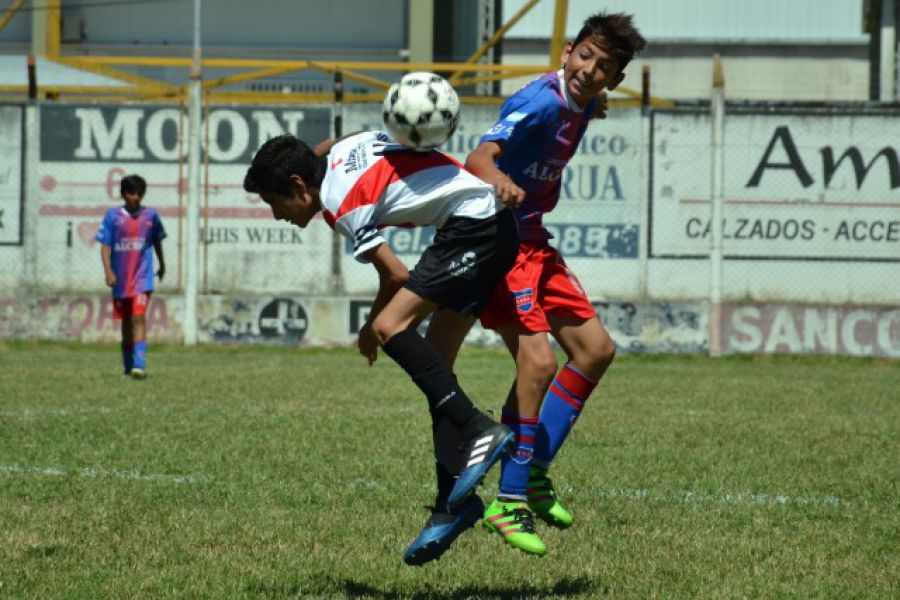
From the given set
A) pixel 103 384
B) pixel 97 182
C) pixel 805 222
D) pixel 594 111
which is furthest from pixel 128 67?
pixel 594 111

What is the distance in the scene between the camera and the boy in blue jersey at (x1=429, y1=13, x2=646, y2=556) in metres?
5.55

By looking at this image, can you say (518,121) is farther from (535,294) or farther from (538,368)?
(538,368)

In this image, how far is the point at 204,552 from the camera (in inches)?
205

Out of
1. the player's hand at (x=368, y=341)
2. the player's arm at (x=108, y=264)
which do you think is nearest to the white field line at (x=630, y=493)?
the player's hand at (x=368, y=341)

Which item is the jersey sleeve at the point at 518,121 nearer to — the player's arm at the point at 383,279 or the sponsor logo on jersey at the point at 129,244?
the player's arm at the point at 383,279

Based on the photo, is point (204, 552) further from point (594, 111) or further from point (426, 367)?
point (594, 111)

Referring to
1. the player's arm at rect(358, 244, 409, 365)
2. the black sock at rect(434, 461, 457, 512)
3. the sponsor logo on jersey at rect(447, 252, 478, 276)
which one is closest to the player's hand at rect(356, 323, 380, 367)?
the player's arm at rect(358, 244, 409, 365)

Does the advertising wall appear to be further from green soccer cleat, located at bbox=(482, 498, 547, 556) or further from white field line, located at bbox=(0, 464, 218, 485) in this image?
green soccer cleat, located at bbox=(482, 498, 547, 556)

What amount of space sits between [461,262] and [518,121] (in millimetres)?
849

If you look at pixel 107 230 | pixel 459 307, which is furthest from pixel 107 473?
pixel 107 230

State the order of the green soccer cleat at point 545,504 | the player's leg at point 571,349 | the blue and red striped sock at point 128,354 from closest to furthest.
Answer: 1. the green soccer cleat at point 545,504
2. the player's leg at point 571,349
3. the blue and red striped sock at point 128,354

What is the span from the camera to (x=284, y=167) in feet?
16.8

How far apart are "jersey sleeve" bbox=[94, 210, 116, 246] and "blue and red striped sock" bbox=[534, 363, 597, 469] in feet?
29.5

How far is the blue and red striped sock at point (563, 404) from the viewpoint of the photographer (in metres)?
5.88
